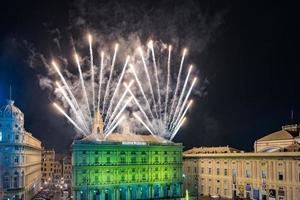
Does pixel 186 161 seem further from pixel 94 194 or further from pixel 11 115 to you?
pixel 11 115

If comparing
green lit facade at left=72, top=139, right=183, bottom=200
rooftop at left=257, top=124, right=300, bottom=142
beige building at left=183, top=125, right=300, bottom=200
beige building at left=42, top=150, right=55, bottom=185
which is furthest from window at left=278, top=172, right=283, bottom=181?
beige building at left=42, top=150, right=55, bottom=185

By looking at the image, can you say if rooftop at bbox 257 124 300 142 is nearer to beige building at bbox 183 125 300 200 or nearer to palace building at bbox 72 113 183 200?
beige building at bbox 183 125 300 200

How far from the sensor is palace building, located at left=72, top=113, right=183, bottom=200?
79938 millimetres

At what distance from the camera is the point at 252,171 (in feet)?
269

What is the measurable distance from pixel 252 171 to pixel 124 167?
92.4 feet

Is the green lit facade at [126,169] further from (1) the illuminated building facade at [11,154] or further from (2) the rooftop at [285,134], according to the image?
(2) the rooftop at [285,134]

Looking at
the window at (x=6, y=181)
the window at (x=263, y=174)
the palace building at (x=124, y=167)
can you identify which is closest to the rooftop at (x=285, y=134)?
the window at (x=263, y=174)

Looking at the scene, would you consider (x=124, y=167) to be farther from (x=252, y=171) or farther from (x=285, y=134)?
(x=285, y=134)

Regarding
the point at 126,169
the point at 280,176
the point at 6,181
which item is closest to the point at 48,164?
the point at 126,169

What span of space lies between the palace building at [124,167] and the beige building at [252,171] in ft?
24.5

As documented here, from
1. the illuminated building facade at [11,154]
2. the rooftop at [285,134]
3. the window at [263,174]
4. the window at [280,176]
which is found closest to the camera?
the illuminated building facade at [11,154]

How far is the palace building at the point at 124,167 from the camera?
79.9 metres

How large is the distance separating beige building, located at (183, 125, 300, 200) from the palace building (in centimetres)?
748

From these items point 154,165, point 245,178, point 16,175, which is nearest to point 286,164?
point 245,178
